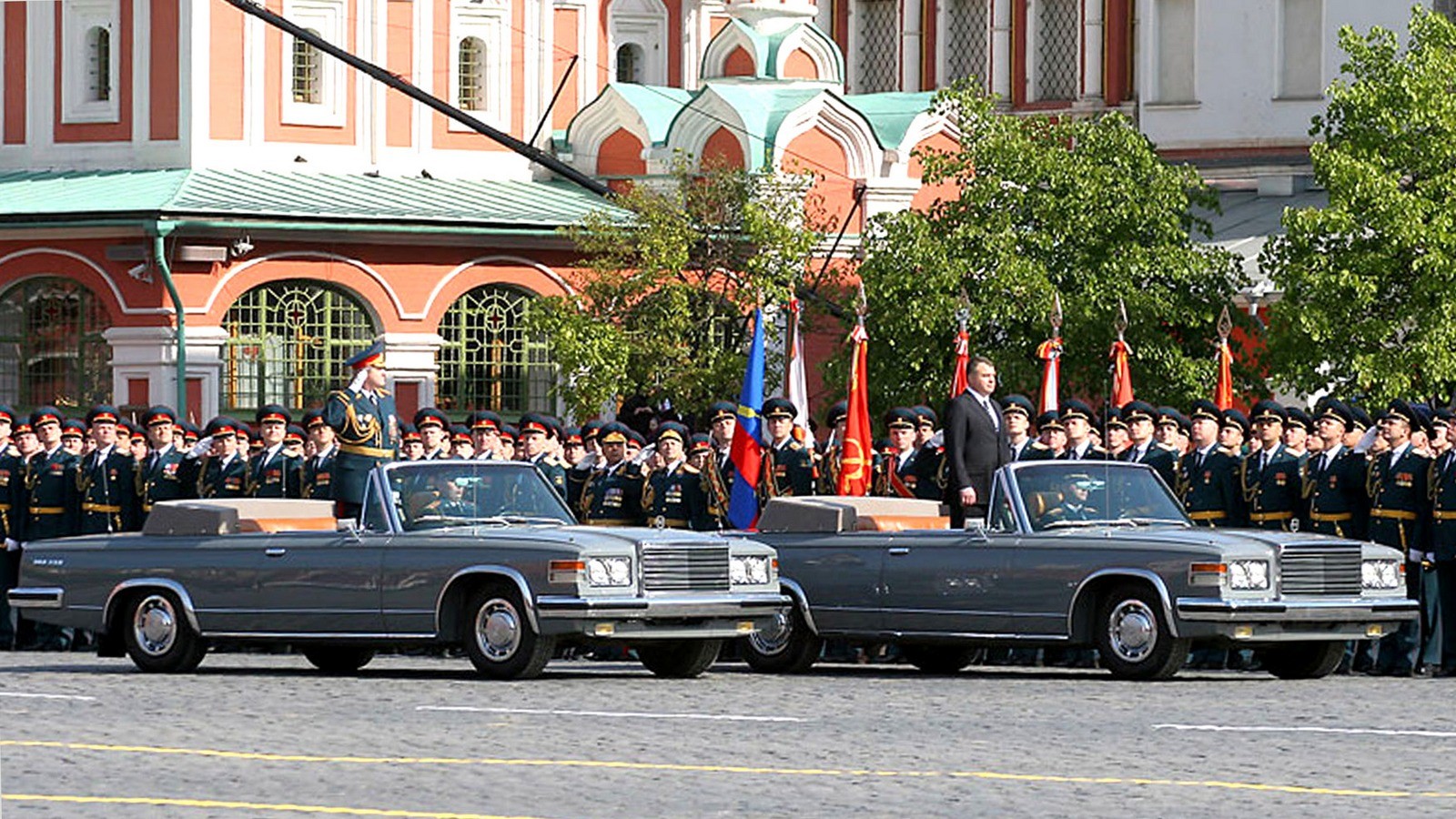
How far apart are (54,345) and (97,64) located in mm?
4476

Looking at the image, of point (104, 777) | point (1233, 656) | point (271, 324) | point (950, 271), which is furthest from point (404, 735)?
point (271, 324)

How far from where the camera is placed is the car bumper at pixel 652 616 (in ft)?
68.4

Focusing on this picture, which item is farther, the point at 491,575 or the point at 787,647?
the point at 787,647

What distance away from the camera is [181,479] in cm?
2819

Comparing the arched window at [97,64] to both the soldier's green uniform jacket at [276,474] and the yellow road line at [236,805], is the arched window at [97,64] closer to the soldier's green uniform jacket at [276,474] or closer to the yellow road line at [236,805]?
the soldier's green uniform jacket at [276,474]

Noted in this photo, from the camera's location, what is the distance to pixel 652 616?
21000mm

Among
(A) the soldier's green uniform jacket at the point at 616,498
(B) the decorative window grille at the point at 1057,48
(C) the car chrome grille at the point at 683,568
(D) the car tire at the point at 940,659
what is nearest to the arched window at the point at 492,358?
(B) the decorative window grille at the point at 1057,48

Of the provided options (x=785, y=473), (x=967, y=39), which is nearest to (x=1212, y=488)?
(x=785, y=473)

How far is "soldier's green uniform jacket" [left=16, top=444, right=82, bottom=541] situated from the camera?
28.6 metres

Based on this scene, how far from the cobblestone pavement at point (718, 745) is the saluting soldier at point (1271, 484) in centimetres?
193

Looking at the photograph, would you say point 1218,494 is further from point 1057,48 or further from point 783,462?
point 1057,48

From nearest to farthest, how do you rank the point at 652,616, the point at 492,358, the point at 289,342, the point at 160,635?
1. the point at 652,616
2. the point at 160,635
3. the point at 289,342
4. the point at 492,358

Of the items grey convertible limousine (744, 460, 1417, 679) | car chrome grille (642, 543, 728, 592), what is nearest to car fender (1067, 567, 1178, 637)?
grey convertible limousine (744, 460, 1417, 679)

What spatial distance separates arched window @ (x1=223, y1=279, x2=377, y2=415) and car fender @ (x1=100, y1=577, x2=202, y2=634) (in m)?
24.2
